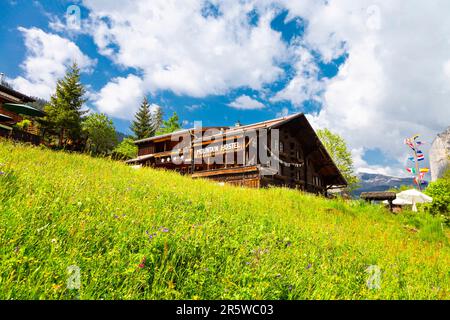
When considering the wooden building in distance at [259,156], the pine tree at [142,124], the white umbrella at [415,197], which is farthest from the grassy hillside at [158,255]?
the pine tree at [142,124]

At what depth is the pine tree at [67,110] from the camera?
35.7 metres

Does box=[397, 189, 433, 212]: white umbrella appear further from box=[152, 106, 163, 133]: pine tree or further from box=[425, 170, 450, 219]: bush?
box=[152, 106, 163, 133]: pine tree

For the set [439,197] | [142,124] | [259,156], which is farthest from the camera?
[142,124]

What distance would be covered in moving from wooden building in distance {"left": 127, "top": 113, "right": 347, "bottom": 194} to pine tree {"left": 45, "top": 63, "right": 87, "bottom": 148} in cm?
1210

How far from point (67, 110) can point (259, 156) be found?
29.5 m

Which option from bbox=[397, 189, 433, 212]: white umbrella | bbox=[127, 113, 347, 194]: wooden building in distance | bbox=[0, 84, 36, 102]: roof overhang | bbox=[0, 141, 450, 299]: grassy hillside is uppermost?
bbox=[0, 84, 36, 102]: roof overhang

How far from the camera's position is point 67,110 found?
121 feet

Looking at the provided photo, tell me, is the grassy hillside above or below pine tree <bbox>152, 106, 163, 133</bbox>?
below

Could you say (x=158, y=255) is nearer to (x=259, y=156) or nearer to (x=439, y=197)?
(x=259, y=156)

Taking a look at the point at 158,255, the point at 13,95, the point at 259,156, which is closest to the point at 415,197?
the point at 259,156

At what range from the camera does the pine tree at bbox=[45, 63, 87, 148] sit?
35719mm

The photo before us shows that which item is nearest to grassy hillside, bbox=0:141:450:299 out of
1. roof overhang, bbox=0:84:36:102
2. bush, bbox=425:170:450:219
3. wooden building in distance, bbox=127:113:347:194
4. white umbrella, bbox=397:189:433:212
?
wooden building in distance, bbox=127:113:347:194

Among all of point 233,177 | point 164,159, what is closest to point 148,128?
point 164,159

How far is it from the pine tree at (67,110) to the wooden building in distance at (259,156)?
39.7 feet
